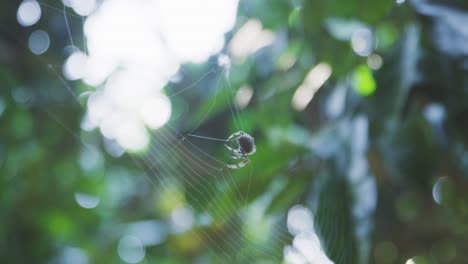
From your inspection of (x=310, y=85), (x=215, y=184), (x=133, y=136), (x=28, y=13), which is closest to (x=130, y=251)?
(x=133, y=136)

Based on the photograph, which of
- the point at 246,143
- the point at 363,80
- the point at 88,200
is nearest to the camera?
the point at 246,143

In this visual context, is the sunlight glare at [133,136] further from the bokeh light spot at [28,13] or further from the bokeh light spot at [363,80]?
the bokeh light spot at [363,80]

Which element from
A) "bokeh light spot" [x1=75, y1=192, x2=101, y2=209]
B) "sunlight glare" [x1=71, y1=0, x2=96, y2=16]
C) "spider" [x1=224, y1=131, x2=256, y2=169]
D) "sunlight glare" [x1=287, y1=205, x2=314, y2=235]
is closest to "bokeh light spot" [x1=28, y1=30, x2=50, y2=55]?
"sunlight glare" [x1=71, y1=0, x2=96, y2=16]

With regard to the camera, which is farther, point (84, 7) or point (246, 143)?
point (84, 7)

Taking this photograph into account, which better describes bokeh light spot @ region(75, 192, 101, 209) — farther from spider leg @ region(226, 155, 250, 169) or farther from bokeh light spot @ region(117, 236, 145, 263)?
spider leg @ region(226, 155, 250, 169)

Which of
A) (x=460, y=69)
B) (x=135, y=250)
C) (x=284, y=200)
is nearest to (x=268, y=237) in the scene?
(x=284, y=200)

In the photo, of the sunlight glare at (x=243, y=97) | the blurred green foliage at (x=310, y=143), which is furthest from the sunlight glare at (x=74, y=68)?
the sunlight glare at (x=243, y=97)

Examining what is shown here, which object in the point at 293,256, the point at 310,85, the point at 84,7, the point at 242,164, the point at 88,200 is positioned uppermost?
the point at 84,7

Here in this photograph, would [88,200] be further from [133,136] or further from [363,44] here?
[363,44]
